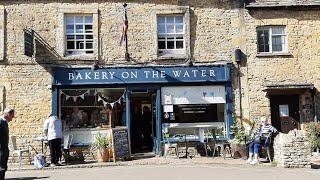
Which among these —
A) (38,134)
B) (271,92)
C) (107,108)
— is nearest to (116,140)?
(107,108)

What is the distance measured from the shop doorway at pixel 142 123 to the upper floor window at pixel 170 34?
1869mm

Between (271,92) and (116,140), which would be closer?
(116,140)

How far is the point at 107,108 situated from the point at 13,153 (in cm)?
378

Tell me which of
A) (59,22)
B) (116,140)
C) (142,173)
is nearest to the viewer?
(142,173)

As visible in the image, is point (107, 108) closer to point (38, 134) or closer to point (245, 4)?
point (38, 134)

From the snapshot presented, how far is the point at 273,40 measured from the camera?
19.4 metres

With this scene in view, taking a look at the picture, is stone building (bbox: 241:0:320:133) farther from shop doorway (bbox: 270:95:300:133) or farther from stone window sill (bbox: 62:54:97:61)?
stone window sill (bbox: 62:54:97:61)

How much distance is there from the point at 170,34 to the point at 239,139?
481cm

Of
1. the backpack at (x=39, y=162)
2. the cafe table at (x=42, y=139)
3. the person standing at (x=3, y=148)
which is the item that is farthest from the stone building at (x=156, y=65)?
the person standing at (x=3, y=148)

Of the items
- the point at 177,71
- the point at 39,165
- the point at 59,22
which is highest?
the point at 59,22

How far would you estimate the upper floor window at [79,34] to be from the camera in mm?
18844

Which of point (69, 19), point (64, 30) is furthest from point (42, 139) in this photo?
point (69, 19)

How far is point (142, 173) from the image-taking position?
13.3 metres

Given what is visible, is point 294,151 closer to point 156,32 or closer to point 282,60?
point 282,60
